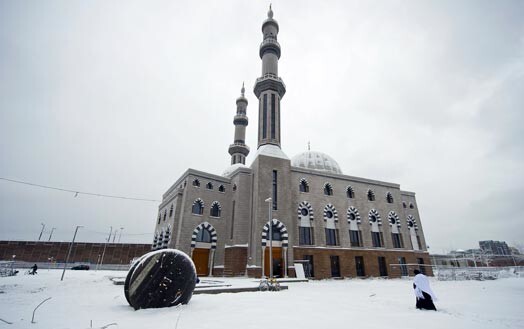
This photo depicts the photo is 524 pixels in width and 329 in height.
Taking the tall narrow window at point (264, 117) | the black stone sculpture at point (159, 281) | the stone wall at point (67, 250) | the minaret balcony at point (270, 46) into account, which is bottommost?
the black stone sculpture at point (159, 281)

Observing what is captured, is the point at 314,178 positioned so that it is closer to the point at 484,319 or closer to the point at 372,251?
the point at 372,251

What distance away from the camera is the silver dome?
99.1 ft

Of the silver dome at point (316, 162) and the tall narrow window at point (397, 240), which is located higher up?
the silver dome at point (316, 162)

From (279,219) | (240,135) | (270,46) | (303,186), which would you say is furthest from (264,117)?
(279,219)

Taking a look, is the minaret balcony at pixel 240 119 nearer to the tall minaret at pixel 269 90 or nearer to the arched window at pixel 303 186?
the tall minaret at pixel 269 90

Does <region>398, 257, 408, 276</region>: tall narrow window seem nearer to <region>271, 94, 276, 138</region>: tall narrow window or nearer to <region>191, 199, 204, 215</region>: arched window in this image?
<region>271, 94, 276, 138</region>: tall narrow window

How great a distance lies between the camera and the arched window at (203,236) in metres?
23.7

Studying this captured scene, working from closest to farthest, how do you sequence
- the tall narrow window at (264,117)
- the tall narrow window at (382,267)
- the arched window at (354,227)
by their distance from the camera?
the tall narrow window at (382,267), the arched window at (354,227), the tall narrow window at (264,117)

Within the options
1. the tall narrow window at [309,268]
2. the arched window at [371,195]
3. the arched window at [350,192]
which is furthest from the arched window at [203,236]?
the arched window at [371,195]

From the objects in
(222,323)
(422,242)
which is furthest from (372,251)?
(222,323)

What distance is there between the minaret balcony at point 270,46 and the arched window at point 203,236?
69.5 feet

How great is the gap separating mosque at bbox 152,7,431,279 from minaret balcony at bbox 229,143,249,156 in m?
8.88

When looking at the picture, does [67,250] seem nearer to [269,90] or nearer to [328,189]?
[269,90]

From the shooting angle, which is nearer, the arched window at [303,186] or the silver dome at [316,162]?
the arched window at [303,186]
